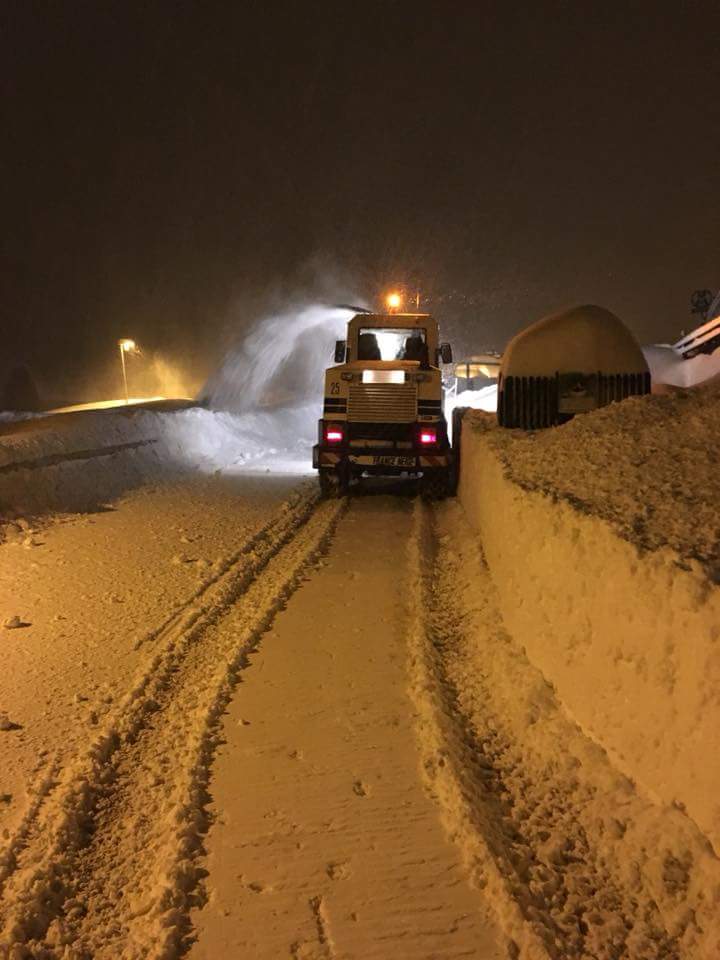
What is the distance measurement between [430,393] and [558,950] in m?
10.0

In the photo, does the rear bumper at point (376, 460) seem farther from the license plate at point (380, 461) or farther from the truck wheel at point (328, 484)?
the truck wheel at point (328, 484)

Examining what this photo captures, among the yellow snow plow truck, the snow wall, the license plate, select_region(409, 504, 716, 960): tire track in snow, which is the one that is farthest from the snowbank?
select_region(409, 504, 716, 960): tire track in snow

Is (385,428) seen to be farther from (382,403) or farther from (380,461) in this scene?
(380,461)

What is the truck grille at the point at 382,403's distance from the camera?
12.0m

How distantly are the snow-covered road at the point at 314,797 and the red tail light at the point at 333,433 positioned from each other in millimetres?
5684

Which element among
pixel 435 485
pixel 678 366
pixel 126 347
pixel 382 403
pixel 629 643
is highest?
pixel 126 347

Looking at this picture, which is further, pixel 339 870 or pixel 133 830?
pixel 133 830

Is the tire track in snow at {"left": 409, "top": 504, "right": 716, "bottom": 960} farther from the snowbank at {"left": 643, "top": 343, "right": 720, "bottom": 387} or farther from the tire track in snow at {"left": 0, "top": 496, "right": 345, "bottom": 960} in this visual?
the snowbank at {"left": 643, "top": 343, "right": 720, "bottom": 387}

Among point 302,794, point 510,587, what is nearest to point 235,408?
point 510,587

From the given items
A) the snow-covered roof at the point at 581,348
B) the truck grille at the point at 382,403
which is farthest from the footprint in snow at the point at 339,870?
the truck grille at the point at 382,403

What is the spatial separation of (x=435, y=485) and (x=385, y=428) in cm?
131

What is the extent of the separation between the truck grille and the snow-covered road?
5.87 metres

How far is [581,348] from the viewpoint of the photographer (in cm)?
986

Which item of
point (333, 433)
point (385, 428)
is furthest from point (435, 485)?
point (333, 433)
